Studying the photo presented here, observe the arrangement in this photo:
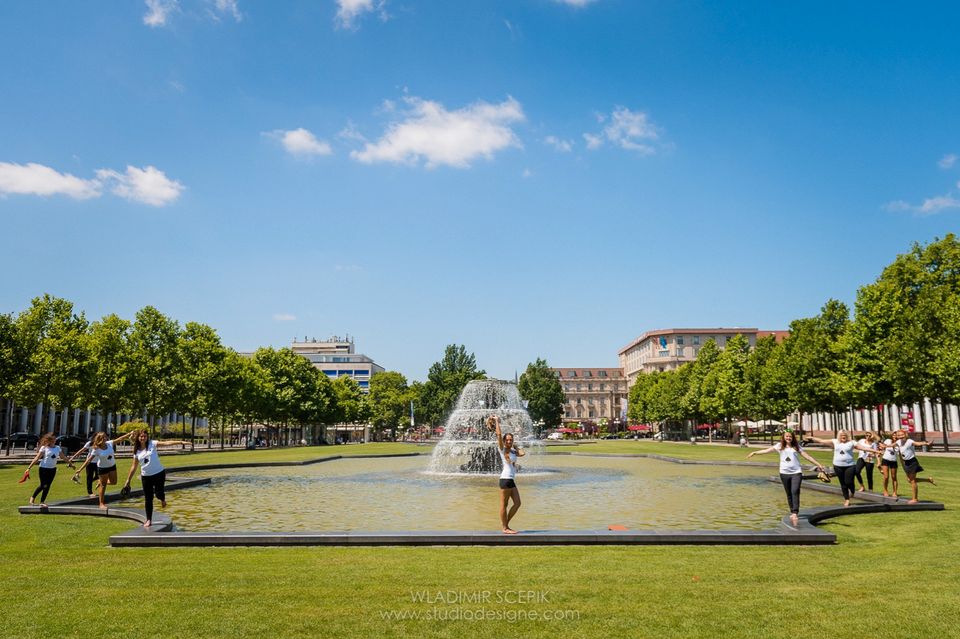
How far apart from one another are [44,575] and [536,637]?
7.38m

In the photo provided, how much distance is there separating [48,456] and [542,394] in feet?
390

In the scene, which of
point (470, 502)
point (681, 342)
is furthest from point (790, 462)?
point (681, 342)

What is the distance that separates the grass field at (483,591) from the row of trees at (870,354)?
39.4m

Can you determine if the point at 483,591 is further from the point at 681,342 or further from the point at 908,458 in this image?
the point at 681,342

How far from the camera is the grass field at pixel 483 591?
750cm

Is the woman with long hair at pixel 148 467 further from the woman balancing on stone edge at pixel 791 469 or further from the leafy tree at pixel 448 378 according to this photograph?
the leafy tree at pixel 448 378

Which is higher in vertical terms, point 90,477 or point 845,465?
point 845,465

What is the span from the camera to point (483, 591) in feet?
29.3

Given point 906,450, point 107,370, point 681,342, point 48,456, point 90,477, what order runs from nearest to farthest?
1. point 48,456
2. point 906,450
3. point 90,477
4. point 107,370
5. point 681,342

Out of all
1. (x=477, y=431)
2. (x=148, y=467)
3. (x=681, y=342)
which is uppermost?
(x=681, y=342)

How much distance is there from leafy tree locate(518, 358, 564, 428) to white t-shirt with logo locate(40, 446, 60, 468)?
116 m

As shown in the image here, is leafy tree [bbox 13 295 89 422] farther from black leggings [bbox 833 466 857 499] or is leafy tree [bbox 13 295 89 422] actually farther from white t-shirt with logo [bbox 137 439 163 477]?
black leggings [bbox 833 466 857 499]

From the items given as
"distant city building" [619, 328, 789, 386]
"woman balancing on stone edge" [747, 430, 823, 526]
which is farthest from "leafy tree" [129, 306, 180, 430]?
"distant city building" [619, 328, 789, 386]

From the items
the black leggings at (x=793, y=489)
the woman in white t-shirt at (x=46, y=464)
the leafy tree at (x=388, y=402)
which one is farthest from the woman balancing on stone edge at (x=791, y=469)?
the leafy tree at (x=388, y=402)
